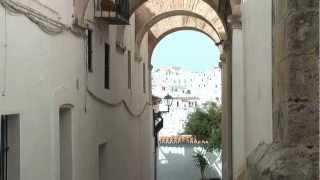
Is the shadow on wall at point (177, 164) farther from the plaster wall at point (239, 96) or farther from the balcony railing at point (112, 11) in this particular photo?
the plaster wall at point (239, 96)

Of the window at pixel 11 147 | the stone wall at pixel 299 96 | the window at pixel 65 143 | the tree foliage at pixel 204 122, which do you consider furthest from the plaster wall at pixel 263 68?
the tree foliage at pixel 204 122

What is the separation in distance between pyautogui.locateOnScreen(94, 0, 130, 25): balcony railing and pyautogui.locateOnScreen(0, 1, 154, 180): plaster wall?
1.18 ft

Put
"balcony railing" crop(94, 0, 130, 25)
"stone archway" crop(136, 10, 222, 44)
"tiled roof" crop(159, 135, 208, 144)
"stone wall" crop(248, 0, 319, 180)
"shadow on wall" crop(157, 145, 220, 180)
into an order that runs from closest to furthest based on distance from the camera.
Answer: "stone wall" crop(248, 0, 319, 180)
"balcony railing" crop(94, 0, 130, 25)
"stone archway" crop(136, 10, 222, 44)
"shadow on wall" crop(157, 145, 220, 180)
"tiled roof" crop(159, 135, 208, 144)

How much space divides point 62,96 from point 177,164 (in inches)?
996

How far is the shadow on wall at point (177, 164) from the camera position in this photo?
34.1 meters

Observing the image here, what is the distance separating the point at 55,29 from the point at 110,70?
18.6 ft

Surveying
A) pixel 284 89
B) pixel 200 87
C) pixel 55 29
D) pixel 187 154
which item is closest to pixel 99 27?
pixel 55 29

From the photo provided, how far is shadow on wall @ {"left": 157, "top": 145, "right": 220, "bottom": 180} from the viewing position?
3412 cm

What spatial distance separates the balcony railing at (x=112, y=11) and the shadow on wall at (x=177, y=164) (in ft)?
68.2

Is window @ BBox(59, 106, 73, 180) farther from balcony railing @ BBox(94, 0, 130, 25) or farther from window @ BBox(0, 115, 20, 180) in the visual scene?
balcony railing @ BBox(94, 0, 130, 25)

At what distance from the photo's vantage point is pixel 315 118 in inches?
133

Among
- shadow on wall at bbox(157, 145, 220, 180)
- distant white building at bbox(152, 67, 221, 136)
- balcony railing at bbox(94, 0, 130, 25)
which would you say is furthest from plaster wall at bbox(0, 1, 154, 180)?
distant white building at bbox(152, 67, 221, 136)

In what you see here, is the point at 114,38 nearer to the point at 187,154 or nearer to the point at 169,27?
the point at 169,27

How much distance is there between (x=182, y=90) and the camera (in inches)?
2906
